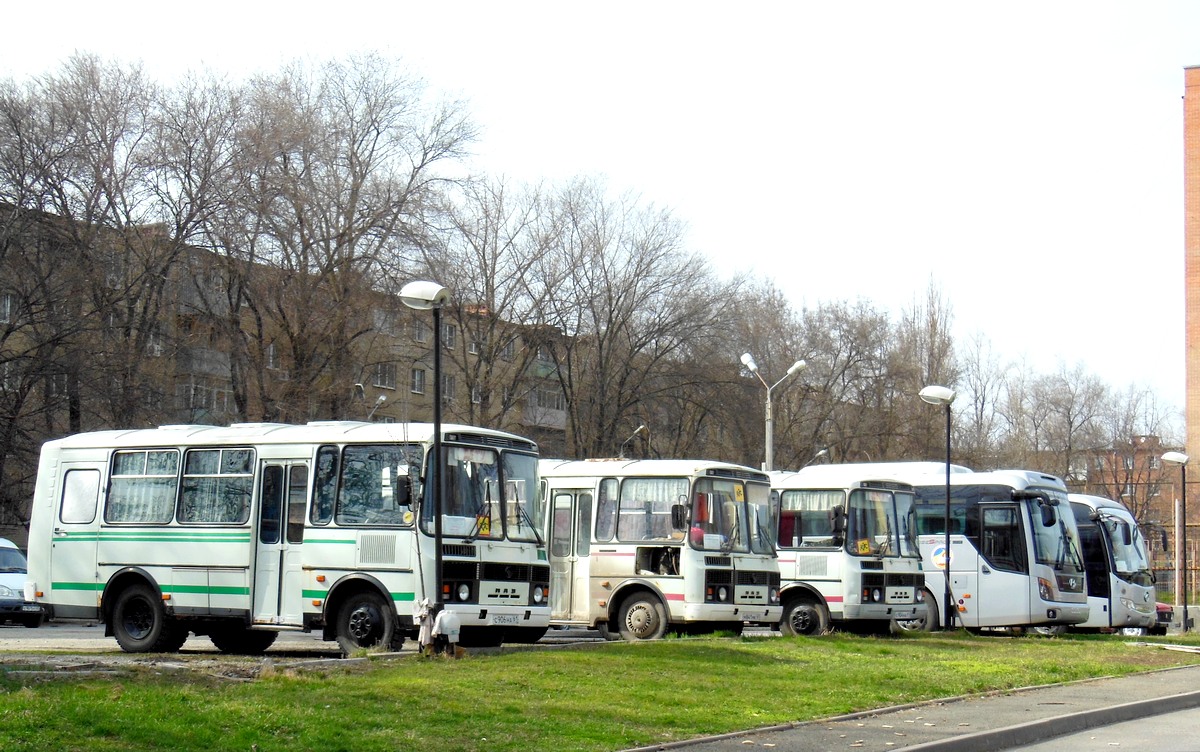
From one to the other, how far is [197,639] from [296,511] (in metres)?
6.64

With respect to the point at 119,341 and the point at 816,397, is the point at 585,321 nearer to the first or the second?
the point at 816,397

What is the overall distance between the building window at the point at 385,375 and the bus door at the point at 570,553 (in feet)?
75.2

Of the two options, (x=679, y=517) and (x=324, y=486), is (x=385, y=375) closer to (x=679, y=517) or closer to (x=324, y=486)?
(x=679, y=517)

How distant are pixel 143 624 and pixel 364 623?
12.3 feet

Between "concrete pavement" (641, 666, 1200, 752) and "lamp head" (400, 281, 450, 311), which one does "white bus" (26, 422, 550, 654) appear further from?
"concrete pavement" (641, 666, 1200, 752)

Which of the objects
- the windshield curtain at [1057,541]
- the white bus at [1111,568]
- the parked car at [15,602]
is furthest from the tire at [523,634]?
the white bus at [1111,568]

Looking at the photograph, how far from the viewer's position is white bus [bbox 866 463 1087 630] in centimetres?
2750

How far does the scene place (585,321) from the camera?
55625mm

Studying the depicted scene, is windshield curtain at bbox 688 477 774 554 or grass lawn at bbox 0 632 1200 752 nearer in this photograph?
grass lawn at bbox 0 632 1200 752

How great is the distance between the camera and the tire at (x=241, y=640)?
19125 millimetres

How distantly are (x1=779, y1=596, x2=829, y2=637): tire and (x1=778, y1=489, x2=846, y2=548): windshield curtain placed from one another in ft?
3.33

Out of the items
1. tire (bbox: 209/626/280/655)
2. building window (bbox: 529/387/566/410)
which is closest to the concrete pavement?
tire (bbox: 209/626/280/655)

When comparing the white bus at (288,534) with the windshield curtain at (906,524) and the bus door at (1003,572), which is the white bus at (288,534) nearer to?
the windshield curtain at (906,524)

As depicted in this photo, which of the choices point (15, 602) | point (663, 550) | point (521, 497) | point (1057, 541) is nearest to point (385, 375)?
point (15, 602)
